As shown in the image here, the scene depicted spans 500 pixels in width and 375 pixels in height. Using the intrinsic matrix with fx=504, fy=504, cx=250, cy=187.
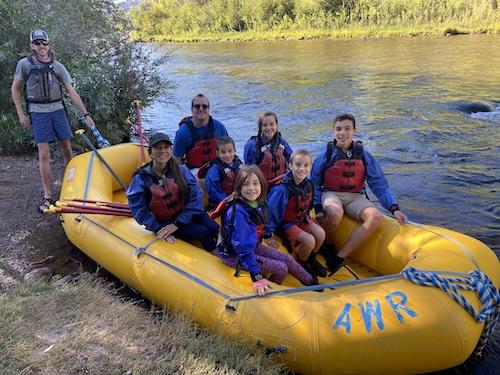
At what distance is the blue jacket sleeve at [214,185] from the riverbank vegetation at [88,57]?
2.72 m

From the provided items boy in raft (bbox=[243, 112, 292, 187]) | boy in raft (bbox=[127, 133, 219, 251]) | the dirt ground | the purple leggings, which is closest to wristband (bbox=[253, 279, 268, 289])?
the purple leggings

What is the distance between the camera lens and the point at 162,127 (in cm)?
847

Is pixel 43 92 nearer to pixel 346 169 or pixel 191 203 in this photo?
pixel 191 203

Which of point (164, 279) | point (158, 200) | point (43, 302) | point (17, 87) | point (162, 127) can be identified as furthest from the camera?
point (162, 127)

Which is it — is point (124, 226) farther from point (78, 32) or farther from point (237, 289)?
point (78, 32)

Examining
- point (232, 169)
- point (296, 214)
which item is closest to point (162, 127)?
point (232, 169)

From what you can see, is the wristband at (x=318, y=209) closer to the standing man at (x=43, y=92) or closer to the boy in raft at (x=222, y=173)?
the boy in raft at (x=222, y=173)

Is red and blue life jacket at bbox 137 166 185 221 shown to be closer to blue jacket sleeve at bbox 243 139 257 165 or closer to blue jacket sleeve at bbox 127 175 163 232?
blue jacket sleeve at bbox 127 175 163 232

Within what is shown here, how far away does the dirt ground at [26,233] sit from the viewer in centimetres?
370

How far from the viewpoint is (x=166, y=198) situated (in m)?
3.29

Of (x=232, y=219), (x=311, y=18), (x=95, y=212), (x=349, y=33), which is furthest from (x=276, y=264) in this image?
(x=311, y=18)

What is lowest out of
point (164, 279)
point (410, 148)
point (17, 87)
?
point (410, 148)

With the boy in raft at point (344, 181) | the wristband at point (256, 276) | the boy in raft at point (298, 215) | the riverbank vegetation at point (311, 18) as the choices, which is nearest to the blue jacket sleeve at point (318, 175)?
the boy in raft at point (344, 181)

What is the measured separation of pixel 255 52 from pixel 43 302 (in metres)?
16.5
